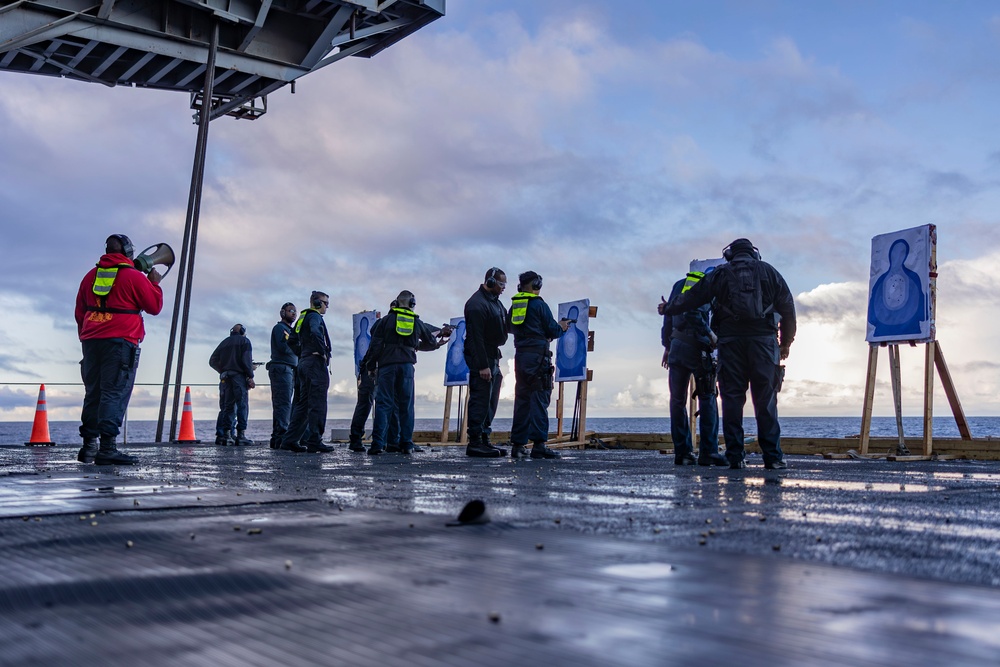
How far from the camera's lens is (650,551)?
2.22 metres

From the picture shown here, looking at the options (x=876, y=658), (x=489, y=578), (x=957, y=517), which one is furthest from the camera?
(x=957, y=517)

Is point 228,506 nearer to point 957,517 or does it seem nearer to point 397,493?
point 397,493

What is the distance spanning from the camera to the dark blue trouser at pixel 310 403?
32.2 ft

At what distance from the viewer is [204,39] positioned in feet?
52.7

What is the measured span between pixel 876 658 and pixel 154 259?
6.97 metres

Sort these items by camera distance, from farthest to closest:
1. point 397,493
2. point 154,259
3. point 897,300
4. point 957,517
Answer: point 897,300
point 154,259
point 397,493
point 957,517

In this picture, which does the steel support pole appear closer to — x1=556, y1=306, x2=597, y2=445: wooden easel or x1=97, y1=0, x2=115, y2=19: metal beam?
x1=97, y1=0, x2=115, y2=19: metal beam

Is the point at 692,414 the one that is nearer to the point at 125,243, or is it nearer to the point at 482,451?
the point at 482,451

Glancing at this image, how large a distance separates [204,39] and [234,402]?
728cm

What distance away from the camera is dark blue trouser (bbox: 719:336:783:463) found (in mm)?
6434

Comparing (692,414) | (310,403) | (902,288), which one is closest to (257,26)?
(310,403)

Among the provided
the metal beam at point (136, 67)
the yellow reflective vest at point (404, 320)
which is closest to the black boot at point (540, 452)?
the yellow reflective vest at point (404, 320)

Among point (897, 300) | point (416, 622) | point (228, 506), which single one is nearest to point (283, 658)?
point (416, 622)

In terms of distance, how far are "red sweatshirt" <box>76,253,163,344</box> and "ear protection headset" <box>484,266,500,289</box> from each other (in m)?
3.12
